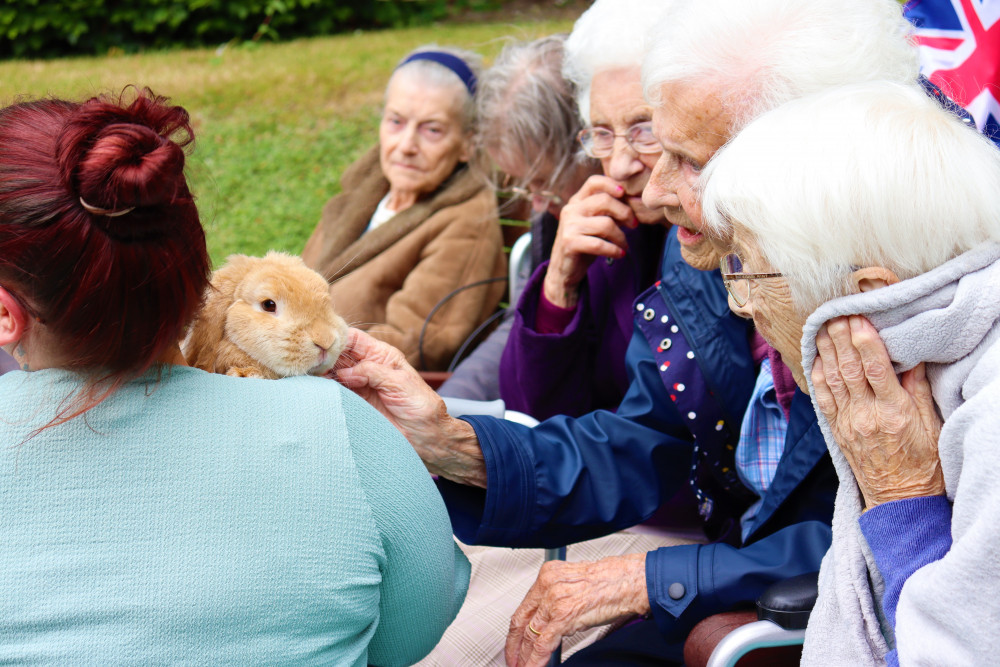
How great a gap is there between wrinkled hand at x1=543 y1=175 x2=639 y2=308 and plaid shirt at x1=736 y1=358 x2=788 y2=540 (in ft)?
2.31

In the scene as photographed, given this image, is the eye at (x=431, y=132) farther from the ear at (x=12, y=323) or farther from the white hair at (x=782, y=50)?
the ear at (x=12, y=323)

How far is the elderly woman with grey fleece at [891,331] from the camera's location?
133 cm

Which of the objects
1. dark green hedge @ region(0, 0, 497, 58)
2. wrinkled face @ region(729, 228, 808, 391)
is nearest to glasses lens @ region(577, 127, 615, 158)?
wrinkled face @ region(729, 228, 808, 391)

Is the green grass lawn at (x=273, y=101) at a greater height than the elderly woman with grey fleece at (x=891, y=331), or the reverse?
the elderly woman with grey fleece at (x=891, y=331)

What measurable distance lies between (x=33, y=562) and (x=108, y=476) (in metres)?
0.16

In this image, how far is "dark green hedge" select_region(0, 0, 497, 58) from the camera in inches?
381

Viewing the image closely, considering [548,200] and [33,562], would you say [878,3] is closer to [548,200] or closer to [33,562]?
[548,200]

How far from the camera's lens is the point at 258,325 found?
1.52 m

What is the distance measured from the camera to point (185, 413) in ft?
4.31

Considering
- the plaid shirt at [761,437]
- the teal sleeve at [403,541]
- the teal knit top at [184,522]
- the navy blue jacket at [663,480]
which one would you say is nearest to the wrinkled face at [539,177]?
the navy blue jacket at [663,480]

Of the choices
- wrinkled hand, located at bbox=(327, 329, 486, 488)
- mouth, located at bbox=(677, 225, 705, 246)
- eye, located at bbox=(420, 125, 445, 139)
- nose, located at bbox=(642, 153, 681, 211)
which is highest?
nose, located at bbox=(642, 153, 681, 211)

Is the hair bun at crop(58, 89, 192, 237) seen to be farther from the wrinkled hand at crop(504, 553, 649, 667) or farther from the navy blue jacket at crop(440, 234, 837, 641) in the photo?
the wrinkled hand at crop(504, 553, 649, 667)

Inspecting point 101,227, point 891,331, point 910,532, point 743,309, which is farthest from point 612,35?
point 101,227

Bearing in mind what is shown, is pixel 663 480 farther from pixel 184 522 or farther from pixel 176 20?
pixel 176 20
